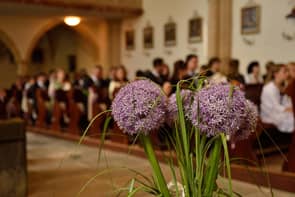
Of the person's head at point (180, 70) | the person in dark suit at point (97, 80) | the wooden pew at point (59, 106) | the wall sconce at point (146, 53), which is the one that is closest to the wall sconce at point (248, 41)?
the person in dark suit at point (97, 80)

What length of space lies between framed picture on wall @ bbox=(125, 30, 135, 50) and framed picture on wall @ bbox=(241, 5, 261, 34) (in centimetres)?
516

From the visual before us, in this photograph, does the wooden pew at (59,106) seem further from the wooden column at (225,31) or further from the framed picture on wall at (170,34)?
the framed picture on wall at (170,34)

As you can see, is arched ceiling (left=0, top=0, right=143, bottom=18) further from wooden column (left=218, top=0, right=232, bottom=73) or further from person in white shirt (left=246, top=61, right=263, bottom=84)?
person in white shirt (left=246, top=61, right=263, bottom=84)

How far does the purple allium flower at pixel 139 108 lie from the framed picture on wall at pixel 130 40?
13.2 meters

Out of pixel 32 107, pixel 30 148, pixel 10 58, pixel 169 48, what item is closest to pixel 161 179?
pixel 30 148

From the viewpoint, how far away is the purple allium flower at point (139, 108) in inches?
60.3

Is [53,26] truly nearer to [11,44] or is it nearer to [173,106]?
[11,44]

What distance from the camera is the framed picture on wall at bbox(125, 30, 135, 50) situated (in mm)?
14688

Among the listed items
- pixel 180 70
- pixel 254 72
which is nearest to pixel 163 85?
pixel 180 70

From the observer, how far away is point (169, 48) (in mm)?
12984

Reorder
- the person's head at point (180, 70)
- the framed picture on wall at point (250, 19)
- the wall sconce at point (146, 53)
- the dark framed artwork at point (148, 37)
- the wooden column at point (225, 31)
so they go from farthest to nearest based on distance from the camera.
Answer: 1. the wall sconce at point (146, 53)
2. the dark framed artwork at point (148, 37)
3. the wooden column at point (225, 31)
4. the framed picture on wall at point (250, 19)
5. the person's head at point (180, 70)

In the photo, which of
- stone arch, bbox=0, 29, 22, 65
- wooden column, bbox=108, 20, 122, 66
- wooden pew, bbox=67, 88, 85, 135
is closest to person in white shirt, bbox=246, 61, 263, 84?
wooden pew, bbox=67, 88, 85, 135

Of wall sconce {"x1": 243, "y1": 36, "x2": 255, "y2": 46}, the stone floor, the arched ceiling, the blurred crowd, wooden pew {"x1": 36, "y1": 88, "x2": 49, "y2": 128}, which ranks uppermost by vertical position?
the arched ceiling

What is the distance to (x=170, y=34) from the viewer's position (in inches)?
508
